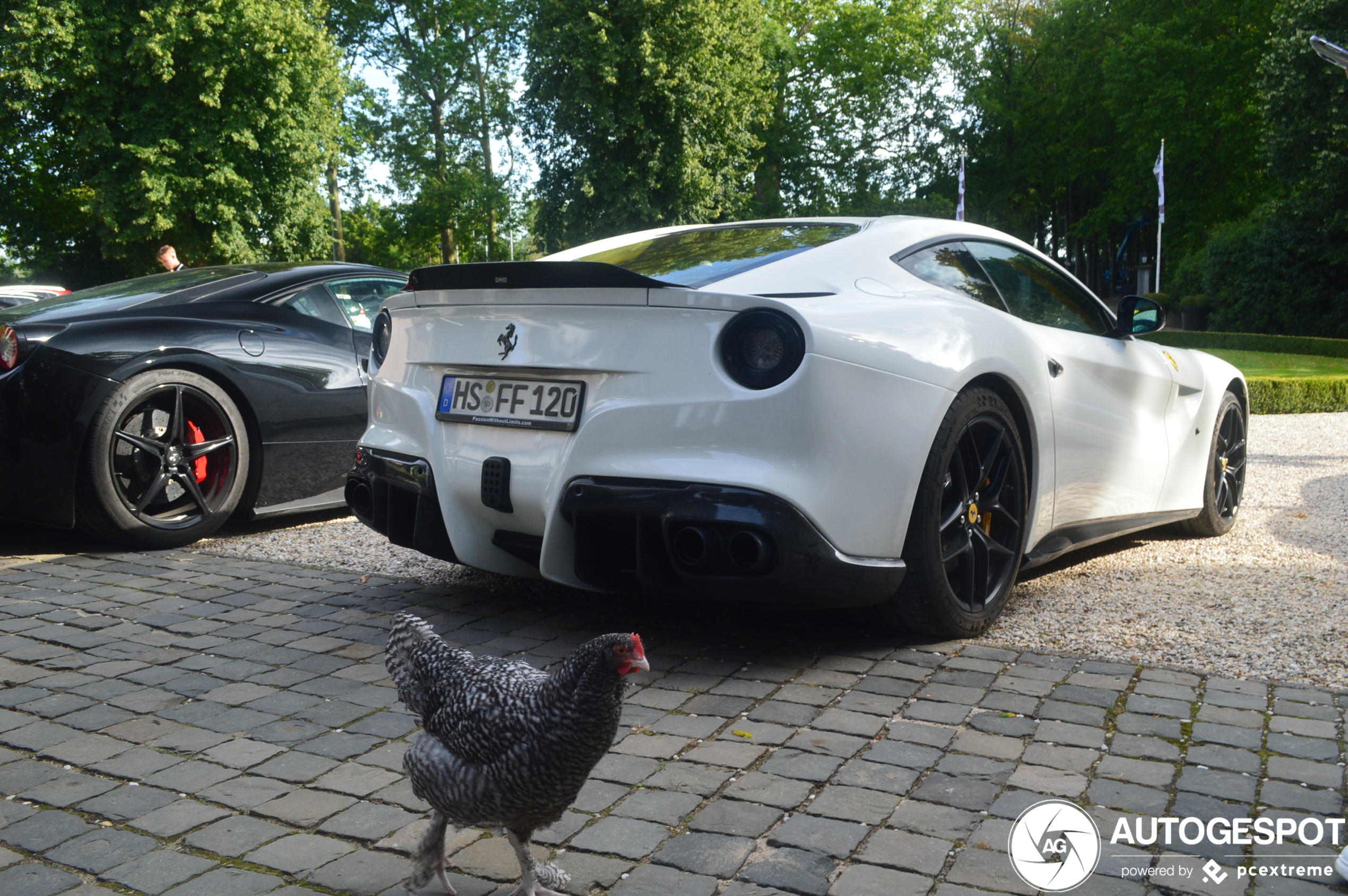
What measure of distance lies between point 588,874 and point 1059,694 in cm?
169

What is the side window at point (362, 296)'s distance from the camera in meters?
6.34

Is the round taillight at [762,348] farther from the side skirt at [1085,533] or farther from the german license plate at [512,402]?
the side skirt at [1085,533]

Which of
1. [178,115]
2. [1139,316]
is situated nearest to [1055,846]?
[1139,316]

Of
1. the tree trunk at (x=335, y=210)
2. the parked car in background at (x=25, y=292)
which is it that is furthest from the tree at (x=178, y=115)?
the tree trunk at (x=335, y=210)

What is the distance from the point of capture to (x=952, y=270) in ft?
13.5

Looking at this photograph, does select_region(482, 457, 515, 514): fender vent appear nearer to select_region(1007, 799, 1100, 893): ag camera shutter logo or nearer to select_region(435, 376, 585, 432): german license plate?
select_region(435, 376, 585, 432): german license plate

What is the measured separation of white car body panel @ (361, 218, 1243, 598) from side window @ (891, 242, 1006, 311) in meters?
0.06

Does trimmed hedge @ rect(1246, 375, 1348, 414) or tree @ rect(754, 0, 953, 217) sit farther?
tree @ rect(754, 0, 953, 217)

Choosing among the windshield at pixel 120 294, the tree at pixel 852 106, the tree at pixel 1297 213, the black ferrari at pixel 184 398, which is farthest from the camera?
the tree at pixel 852 106

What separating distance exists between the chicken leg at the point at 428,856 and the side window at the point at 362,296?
455cm

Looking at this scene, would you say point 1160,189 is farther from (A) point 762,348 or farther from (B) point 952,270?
(A) point 762,348

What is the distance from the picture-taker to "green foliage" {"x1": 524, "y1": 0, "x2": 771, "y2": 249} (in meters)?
31.8

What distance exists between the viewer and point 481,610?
429 cm

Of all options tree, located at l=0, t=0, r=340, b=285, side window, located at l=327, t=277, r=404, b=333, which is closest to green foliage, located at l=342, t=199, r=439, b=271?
tree, located at l=0, t=0, r=340, b=285
